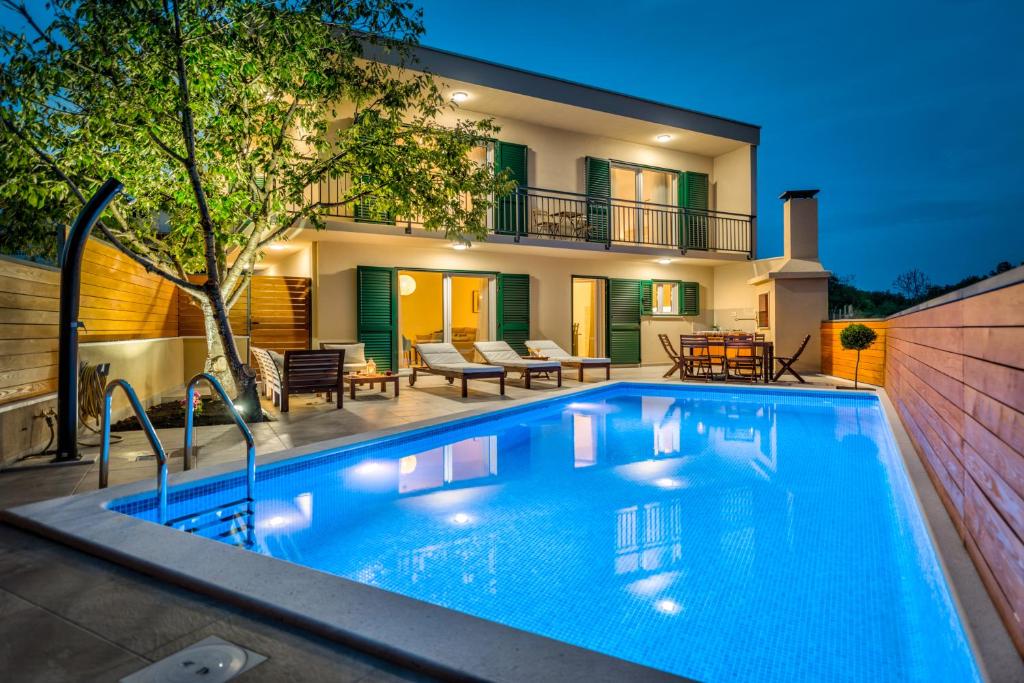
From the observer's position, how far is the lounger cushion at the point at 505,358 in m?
9.42

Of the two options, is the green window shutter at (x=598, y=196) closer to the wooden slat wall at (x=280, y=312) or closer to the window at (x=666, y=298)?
the window at (x=666, y=298)

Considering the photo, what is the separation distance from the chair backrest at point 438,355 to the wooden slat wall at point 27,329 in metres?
5.23

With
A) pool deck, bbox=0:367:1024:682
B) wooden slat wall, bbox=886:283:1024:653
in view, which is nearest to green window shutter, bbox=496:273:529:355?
wooden slat wall, bbox=886:283:1024:653

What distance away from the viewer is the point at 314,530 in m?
3.37

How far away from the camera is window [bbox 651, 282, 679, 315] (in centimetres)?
1427

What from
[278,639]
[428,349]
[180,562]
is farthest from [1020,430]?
[428,349]

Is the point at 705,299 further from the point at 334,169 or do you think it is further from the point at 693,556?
the point at 693,556

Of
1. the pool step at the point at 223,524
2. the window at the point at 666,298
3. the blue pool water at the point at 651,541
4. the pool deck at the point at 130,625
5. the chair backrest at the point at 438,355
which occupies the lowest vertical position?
the blue pool water at the point at 651,541

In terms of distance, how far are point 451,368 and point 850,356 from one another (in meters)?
7.05

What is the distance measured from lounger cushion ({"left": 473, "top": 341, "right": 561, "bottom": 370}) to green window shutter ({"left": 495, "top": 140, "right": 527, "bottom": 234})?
2558 millimetres

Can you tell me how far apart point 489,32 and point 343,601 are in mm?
102639

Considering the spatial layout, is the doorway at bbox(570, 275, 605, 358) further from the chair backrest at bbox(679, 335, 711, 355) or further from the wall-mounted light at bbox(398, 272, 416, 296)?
the wall-mounted light at bbox(398, 272, 416, 296)

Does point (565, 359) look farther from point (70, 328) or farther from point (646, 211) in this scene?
point (70, 328)

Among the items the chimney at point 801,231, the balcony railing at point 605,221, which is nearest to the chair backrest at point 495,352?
the balcony railing at point 605,221
